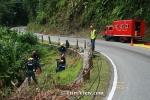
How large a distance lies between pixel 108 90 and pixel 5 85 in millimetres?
8244

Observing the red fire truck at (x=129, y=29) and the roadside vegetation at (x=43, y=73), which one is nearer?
the roadside vegetation at (x=43, y=73)

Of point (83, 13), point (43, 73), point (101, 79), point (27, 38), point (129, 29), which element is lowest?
point (43, 73)

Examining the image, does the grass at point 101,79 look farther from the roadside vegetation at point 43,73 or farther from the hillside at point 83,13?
the hillside at point 83,13

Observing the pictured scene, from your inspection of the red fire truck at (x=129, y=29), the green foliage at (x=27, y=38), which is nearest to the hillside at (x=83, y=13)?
the red fire truck at (x=129, y=29)

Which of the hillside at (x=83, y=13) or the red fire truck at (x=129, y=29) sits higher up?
the hillside at (x=83, y=13)

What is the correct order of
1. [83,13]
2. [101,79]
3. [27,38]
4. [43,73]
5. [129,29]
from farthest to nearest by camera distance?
[83,13] < [27,38] < [129,29] < [43,73] < [101,79]

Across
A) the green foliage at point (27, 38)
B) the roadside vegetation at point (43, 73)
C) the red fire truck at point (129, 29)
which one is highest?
the red fire truck at point (129, 29)

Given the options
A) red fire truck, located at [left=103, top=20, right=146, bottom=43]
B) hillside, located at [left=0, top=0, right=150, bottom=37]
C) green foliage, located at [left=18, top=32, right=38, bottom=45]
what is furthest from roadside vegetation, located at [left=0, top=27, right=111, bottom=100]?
hillside, located at [left=0, top=0, right=150, bottom=37]

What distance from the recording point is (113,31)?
28.7 meters

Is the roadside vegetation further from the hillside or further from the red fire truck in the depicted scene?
the hillside

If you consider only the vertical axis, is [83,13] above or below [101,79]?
above

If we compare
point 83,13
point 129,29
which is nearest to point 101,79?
point 129,29

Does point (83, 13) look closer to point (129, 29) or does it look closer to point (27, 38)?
point (129, 29)

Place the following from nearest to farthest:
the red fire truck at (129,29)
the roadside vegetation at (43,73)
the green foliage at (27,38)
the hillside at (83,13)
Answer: the roadside vegetation at (43,73)
the red fire truck at (129,29)
the green foliage at (27,38)
the hillside at (83,13)
